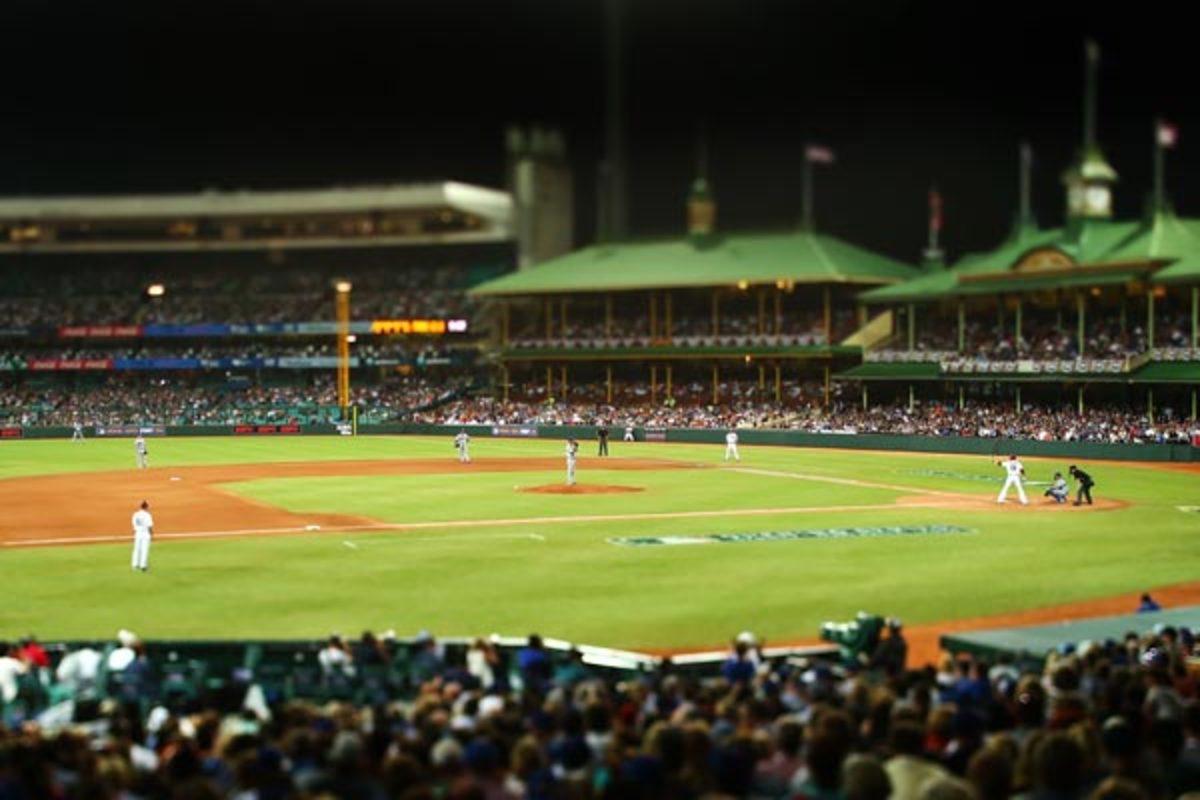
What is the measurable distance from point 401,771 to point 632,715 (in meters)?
3.06

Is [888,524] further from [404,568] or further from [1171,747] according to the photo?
[1171,747]

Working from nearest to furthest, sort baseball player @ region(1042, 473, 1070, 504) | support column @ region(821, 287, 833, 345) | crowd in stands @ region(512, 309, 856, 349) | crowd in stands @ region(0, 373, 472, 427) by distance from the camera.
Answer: baseball player @ region(1042, 473, 1070, 504) → support column @ region(821, 287, 833, 345) → crowd in stands @ region(512, 309, 856, 349) → crowd in stands @ region(0, 373, 472, 427)

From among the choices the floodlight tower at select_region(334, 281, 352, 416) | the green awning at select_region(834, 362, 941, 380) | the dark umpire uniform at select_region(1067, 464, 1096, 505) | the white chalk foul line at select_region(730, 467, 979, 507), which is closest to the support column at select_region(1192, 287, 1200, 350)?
the green awning at select_region(834, 362, 941, 380)

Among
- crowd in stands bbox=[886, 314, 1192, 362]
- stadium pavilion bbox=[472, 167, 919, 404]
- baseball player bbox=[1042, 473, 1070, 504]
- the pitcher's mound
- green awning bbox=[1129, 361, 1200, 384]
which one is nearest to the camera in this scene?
baseball player bbox=[1042, 473, 1070, 504]

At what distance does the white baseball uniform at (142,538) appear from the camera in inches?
1059

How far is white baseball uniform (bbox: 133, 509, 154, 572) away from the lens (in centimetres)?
2691

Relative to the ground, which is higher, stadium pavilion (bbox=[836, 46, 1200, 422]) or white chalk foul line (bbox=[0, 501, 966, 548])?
stadium pavilion (bbox=[836, 46, 1200, 422])

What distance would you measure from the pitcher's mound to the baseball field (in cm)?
32

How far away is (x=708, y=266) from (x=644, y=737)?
83.3m

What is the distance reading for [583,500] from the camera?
137 feet

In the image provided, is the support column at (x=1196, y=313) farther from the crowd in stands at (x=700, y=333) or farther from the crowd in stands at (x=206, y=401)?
the crowd in stands at (x=206, y=401)

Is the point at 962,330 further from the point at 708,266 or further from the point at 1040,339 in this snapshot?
the point at 708,266

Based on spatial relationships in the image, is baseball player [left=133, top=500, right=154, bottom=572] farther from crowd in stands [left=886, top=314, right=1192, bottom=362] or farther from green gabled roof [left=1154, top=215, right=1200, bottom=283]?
green gabled roof [left=1154, top=215, right=1200, bottom=283]

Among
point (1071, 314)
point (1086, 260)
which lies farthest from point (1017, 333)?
point (1086, 260)
